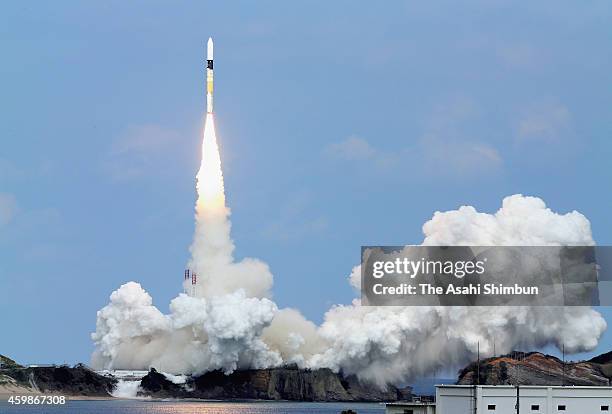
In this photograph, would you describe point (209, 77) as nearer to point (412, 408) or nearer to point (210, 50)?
point (210, 50)

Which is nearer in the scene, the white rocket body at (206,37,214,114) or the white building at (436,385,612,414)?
the white building at (436,385,612,414)

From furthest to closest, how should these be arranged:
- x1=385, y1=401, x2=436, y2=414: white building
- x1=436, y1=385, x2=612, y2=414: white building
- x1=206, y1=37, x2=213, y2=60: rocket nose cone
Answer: x1=206, y1=37, x2=213, y2=60: rocket nose cone
x1=385, y1=401, x2=436, y2=414: white building
x1=436, y1=385, x2=612, y2=414: white building

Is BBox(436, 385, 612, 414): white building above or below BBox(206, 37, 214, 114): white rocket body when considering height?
below

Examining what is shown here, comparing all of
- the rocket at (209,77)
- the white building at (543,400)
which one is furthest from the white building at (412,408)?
the rocket at (209,77)

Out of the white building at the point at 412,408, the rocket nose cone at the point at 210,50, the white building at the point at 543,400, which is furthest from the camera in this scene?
the rocket nose cone at the point at 210,50

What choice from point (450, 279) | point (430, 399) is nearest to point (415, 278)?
point (450, 279)

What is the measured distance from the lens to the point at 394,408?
111062 mm

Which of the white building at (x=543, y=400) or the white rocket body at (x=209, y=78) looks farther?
the white rocket body at (x=209, y=78)

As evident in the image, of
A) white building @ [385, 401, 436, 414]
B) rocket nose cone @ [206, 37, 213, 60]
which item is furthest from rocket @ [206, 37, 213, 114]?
white building @ [385, 401, 436, 414]

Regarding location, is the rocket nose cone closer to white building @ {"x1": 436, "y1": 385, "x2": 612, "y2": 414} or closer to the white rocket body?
the white rocket body

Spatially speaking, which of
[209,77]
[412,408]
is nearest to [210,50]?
[209,77]

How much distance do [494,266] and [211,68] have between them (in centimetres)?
5340

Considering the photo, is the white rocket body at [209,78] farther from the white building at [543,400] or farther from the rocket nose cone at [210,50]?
the white building at [543,400]

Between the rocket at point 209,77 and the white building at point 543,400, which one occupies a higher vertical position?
the rocket at point 209,77
